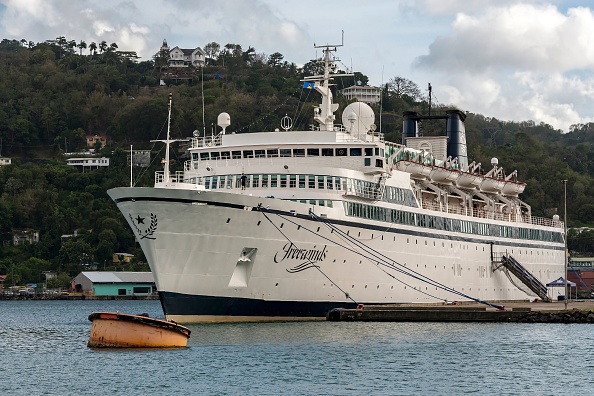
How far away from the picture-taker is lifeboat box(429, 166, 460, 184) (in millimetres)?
67125

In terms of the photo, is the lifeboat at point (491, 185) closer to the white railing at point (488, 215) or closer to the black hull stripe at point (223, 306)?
the white railing at point (488, 215)

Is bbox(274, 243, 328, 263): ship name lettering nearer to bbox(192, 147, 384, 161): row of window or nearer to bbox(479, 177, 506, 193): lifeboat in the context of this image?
bbox(192, 147, 384, 161): row of window

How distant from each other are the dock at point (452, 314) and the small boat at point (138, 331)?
12.0 meters

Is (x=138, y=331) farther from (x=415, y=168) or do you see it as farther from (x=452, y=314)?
(x=415, y=168)

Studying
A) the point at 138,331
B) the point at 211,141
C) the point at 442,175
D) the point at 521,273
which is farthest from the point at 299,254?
the point at 521,273

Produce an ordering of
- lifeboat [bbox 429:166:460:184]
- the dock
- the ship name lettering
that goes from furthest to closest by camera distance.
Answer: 1. lifeboat [bbox 429:166:460:184]
2. the dock
3. the ship name lettering

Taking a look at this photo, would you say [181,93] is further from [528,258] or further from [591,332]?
[591,332]

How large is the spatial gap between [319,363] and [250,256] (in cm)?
988

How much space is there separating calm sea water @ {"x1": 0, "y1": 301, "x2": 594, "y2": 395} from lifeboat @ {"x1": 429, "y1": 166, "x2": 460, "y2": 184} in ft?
44.6

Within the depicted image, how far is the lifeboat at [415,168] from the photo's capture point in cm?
6378

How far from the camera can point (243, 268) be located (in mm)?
50750

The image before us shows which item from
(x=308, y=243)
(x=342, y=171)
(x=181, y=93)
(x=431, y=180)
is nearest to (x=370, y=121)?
(x=431, y=180)

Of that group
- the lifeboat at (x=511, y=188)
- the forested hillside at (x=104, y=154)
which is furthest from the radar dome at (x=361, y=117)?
the forested hillside at (x=104, y=154)

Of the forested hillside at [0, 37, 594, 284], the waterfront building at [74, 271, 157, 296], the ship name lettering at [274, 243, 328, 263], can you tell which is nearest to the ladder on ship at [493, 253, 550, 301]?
the ship name lettering at [274, 243, 328, 263]
